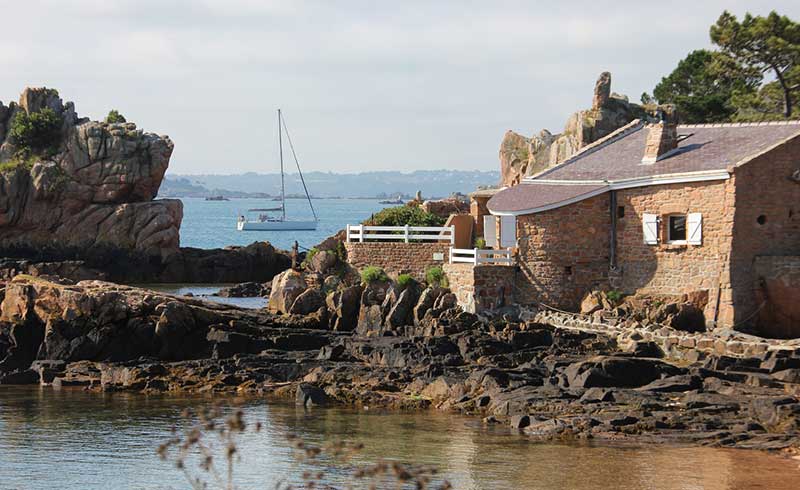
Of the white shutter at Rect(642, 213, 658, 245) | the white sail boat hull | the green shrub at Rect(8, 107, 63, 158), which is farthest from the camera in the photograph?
the white sail boat hull

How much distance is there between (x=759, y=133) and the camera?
31672 millimetres

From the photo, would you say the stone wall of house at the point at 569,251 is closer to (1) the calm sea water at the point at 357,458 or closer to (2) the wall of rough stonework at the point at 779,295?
(2) the wall of rough stonework at the point at 779,295

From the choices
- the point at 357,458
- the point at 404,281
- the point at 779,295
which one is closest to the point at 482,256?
the point at 404,281

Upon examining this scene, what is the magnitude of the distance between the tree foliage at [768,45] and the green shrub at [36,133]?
32338mm

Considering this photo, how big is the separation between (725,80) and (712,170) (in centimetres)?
2141

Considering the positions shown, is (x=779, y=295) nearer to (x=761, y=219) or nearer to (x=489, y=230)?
(x=761, y=219)

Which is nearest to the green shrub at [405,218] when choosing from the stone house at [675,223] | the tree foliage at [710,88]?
the stone house at [675,223]

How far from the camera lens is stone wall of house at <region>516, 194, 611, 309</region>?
32500mm

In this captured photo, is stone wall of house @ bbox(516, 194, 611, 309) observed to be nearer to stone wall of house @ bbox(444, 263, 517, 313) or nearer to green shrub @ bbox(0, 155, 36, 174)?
stone wall of house @ bbox(444, 263, 517, 313)

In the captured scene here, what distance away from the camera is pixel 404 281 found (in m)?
33.5

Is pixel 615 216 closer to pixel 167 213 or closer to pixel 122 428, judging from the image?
pixel 122 428

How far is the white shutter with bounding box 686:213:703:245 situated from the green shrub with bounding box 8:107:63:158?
129 ft

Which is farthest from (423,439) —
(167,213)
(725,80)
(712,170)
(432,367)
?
(167,213)

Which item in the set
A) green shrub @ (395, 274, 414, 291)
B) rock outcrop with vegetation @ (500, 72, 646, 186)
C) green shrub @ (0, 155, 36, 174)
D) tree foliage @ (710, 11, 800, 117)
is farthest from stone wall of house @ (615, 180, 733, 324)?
green shrub @ (0, 155, 36, 174)
